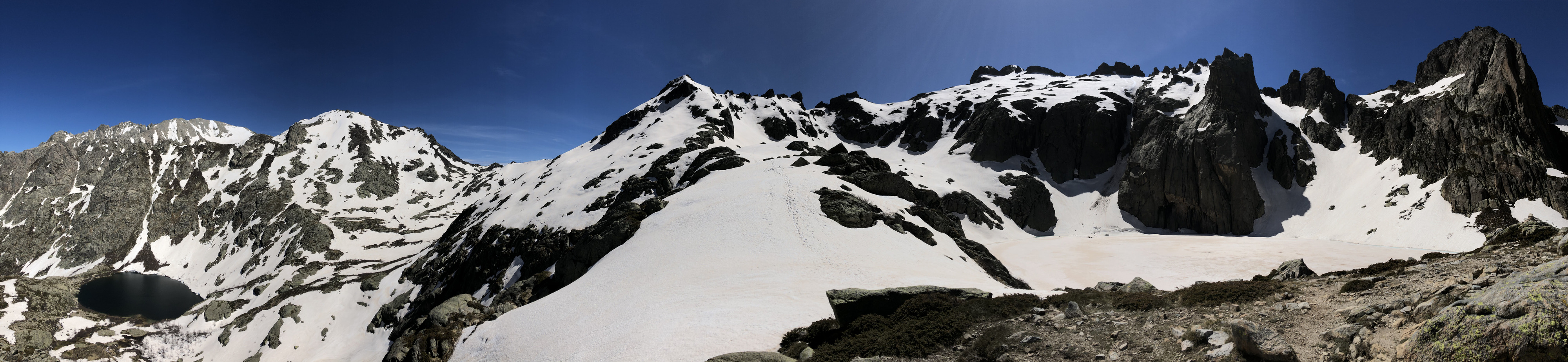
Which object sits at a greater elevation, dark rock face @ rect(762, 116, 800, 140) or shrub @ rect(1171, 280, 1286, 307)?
dark rock face @ rect(762, 116, 800, 140)

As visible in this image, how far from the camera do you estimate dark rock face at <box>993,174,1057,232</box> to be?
83.7 meters

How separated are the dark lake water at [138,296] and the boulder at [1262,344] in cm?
11831

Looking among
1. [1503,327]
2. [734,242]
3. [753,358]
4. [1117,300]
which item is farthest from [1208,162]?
[753,358]

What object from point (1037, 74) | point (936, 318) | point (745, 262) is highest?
point (1037, 74)

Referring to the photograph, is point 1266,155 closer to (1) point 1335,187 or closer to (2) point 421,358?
(1) point 1335,187

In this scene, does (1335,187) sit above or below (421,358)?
above

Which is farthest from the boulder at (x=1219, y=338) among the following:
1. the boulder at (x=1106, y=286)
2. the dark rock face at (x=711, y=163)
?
the dark rock face at (x=711, y=163)

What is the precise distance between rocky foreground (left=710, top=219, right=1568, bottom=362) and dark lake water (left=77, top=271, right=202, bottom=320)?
11174cm

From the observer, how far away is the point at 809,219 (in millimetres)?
32656

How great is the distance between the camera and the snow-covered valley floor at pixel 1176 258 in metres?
38.9

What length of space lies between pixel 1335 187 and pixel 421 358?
105 m

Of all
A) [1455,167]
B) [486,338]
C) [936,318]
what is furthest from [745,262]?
[1455,167]

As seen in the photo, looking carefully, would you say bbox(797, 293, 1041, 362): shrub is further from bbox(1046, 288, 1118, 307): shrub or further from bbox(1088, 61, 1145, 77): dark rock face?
bbox(1088, 61, 1145, 77): dark rock face

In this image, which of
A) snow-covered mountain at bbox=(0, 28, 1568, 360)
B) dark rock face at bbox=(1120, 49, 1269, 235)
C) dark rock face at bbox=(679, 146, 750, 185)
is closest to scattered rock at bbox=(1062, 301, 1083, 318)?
snow-covered mountain at bbox=(0, 28, 1568, 360)
